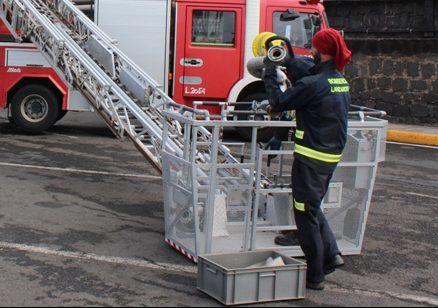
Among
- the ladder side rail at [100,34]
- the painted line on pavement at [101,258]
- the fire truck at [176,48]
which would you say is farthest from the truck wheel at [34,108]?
the painted line on pavement at [101,258]

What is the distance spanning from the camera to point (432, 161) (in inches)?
497

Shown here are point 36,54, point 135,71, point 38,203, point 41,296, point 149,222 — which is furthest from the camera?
point 36,54

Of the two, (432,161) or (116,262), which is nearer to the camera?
(116,262)

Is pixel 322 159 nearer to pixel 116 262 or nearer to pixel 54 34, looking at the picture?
pixel 116 262

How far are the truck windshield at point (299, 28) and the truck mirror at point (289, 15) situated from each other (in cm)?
7

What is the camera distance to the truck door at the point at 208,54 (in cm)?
1280

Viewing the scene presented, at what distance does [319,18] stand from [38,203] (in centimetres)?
733

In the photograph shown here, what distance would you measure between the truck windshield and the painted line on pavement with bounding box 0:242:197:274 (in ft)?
25.8

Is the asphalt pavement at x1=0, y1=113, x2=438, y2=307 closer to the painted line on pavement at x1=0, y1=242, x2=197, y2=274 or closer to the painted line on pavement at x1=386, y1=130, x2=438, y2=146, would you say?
the painted line on pavement at x1=0, y1=242, x2=197, y2=274

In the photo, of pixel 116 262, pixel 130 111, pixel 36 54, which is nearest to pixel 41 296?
pixel 116 262

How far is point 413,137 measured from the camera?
49.6 ft

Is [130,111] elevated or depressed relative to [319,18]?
depressed

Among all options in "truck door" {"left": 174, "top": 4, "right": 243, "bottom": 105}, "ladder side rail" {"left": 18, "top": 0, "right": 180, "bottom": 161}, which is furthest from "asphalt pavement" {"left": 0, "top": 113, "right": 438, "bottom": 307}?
"truck door" {"left": 174, "top": 4, "right": 243, "bottom": 105}

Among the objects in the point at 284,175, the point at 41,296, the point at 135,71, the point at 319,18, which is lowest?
the point at 41,296
